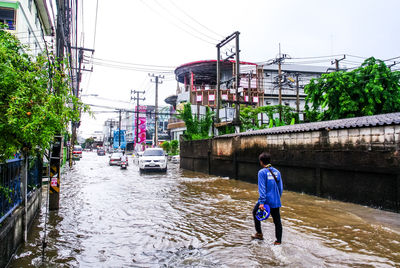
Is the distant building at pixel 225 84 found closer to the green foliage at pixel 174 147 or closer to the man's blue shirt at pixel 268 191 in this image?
the green foliage at pixel 174 147

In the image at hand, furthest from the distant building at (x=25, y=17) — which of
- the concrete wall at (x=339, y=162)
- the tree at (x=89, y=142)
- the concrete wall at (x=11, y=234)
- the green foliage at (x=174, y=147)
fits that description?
the tree at (x=89, y=142)

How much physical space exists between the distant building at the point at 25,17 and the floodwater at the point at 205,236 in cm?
1101

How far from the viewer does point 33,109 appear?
3.65 metres

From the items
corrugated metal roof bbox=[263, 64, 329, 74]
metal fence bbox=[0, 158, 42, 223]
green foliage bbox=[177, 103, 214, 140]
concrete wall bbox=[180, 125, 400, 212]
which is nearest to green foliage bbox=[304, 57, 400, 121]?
concrete wall bbox=[180, 125, 400, 212]

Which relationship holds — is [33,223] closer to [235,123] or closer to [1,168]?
[1,168]

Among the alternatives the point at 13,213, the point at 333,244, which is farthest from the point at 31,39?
the point at 333,244

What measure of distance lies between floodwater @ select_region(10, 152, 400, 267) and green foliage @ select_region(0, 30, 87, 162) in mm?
2130

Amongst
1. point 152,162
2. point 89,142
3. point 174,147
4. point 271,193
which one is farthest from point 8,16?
point 89,142

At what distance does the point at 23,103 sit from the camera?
11.6 feet

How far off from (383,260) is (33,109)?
5640 mm

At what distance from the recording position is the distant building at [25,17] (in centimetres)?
1709

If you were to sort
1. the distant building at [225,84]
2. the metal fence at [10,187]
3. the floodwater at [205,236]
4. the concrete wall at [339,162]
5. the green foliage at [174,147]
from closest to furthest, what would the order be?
1. the metal fence at [10,187]
2. the floodwater at [205,236]
3. the concrete wall at [339,162]
4. the distant building at [225,84]
5. the green foliage at [174,147]

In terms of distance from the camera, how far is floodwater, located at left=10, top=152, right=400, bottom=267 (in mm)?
4535

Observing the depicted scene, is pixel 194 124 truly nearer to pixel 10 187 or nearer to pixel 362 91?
pixel 362 91
